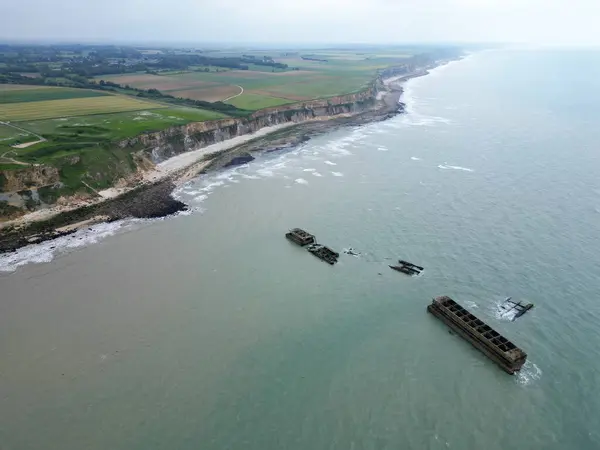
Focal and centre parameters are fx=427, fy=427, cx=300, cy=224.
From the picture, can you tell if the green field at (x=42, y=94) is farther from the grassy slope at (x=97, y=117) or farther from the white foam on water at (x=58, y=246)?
the white foam on water at (x=58, y=246)

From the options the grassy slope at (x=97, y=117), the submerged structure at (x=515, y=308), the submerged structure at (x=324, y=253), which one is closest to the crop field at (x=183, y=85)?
the grassy slope at (x=97, y=117)

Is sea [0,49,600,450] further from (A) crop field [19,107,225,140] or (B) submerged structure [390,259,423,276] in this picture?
(A) crop field [19,107,225,140]

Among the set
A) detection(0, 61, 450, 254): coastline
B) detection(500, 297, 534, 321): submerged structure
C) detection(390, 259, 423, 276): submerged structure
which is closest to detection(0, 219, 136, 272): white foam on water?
detection(0, 61, 450, 254): coastline

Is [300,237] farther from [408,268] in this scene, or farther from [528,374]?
[528,374]

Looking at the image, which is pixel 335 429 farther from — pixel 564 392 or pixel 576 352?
pixel 576 352

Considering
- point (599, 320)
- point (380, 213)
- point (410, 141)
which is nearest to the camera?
point (599, 320)

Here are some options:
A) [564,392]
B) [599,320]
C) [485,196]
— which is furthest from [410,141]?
[564,392]

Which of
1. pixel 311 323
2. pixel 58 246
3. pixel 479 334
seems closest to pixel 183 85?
pixel 58 246
